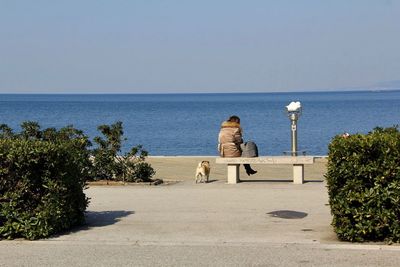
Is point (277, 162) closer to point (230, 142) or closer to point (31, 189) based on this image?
point (230, 142)

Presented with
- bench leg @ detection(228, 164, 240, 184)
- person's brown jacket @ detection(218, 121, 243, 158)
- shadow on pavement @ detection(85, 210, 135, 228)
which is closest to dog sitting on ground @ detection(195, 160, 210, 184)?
person's brown jacket @ detection(218, 121, 243, 158)

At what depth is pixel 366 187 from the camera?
8789 millimetres

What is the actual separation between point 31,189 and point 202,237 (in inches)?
90.3

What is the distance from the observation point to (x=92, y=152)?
17.1 meters

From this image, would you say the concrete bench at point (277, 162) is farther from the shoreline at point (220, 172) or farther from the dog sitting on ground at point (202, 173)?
the shoreline at point (220, 172)

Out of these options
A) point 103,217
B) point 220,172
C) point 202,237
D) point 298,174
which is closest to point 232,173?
point 298,174

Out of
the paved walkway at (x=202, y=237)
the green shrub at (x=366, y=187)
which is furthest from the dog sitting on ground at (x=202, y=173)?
the green shrub at (x=366, y=187)

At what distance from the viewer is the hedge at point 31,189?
30.6 feet

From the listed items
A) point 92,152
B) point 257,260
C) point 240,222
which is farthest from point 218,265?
point 92,152

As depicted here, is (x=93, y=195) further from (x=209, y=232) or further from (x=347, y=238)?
(x=347, y=238)

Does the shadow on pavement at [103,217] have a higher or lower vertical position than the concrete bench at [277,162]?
lower

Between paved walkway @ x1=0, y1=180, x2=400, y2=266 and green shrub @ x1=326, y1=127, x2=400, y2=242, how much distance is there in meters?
0.25

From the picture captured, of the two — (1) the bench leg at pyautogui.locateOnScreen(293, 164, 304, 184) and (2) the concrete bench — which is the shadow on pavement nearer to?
(2) the concrete bench

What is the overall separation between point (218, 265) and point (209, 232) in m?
1.95
